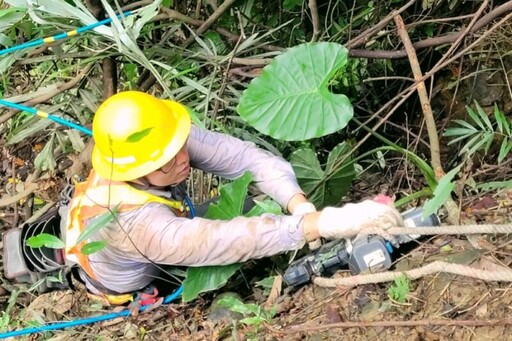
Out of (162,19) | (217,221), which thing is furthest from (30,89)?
(217,221)

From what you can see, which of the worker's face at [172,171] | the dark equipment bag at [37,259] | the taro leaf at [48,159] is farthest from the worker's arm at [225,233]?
the taro leaf at [48,159]

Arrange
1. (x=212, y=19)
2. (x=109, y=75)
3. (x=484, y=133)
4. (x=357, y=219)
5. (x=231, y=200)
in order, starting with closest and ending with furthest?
(x=357, y=219)
(x=231, y=200)
(x=484, y=133)
(x=212, y=19)
(x=109, y=75)

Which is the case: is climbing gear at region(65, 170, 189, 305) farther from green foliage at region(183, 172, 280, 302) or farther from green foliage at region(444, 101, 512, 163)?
green foliage at region(444, 101, 512, 163)

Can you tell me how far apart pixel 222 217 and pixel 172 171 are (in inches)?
9.8

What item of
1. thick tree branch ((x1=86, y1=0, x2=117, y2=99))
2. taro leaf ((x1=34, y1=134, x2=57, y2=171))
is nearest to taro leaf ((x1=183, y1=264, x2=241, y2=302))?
thick tree branch ((x1=86, y1=0, x2=117, y2=99))

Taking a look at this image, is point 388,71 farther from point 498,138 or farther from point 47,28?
point 47,28

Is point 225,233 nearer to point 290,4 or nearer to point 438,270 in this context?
point 438,270

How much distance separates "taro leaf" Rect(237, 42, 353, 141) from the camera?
236 cm

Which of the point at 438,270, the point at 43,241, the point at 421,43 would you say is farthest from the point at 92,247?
the point at 421,43

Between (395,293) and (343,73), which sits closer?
(395,293)

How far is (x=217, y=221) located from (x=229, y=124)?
1025mm

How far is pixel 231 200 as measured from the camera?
2.55 metres

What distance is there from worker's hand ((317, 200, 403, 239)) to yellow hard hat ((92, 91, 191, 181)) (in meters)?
0.56

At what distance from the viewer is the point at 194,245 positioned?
2.30 m
